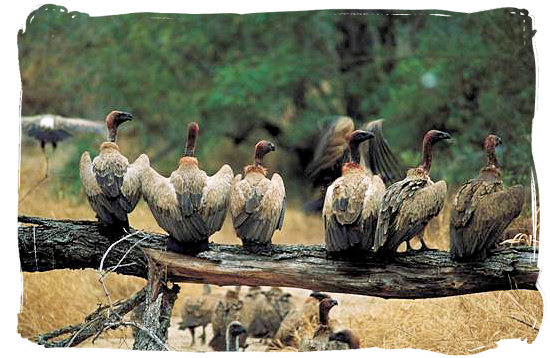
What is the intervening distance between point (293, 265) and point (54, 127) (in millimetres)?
1261

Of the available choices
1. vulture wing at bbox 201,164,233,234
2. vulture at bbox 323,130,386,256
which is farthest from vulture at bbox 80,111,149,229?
vulture at bbox 323,130,386,256

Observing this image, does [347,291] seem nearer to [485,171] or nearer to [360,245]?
[360,245]

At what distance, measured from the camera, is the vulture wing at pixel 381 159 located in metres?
4.31

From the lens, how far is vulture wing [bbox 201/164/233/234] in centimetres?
429

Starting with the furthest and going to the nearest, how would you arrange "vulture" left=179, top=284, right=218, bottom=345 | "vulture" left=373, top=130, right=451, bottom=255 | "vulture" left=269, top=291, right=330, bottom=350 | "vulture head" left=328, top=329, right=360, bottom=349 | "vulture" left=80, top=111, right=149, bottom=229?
"vulture" left=179, top=284, right=218, bottom=345
"vulture" left=269, top=291, right=330, bottom=350
"vulture head" left=328, top=329, right=360, bottom=349
"vulture" left=80, top=111, right=149, bottom=229
"vulture" left=373, top=130, right=451, bottom=255

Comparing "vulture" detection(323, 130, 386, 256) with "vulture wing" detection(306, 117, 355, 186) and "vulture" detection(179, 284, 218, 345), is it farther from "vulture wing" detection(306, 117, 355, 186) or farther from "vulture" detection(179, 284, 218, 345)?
"vulture" detection(179, 284, 218, 345)

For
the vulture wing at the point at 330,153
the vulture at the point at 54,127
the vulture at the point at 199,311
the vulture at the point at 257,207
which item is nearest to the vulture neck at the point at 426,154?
the vulture wing at the point at 330,153

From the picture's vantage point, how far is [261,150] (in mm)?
4426

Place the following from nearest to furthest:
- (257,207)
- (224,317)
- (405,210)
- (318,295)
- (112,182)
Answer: (405,210), (257,207), (112,182), (318,295), (224,317)

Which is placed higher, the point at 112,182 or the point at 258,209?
the point at 112,182

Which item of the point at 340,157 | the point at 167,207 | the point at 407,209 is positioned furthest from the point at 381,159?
the point at 167,207

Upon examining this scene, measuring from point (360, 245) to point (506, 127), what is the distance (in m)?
0.82

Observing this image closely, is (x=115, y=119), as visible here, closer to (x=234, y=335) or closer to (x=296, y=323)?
(x=234, y=335)

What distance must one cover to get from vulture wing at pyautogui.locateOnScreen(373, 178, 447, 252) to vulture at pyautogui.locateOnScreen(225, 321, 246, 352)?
0.84 m
